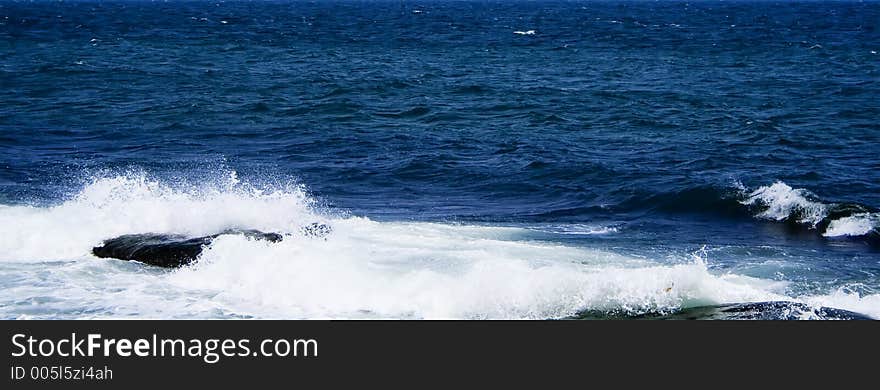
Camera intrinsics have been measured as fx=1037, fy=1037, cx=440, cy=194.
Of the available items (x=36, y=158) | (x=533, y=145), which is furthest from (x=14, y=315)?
(x=533, y=145)

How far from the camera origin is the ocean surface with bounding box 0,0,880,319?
12.7m

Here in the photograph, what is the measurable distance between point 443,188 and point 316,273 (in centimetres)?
780

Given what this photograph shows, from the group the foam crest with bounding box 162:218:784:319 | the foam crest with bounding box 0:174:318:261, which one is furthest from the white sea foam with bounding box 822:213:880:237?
the foam crest with bounding box 0:174:318:261

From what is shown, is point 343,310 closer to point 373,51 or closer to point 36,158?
point 36,158

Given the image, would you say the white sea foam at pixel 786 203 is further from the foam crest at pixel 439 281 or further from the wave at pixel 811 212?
the foam crest at pixel 439 281

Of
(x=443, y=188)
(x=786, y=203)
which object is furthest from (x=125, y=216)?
(x=786, y=203)

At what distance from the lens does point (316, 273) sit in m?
13.4

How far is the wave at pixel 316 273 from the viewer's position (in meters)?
12.2

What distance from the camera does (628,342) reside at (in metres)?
9.41

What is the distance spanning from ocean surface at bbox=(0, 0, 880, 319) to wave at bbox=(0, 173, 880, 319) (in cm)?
4

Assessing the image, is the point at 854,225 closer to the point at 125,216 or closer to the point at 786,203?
the point at 786,203

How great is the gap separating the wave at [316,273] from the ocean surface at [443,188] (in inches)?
1.6

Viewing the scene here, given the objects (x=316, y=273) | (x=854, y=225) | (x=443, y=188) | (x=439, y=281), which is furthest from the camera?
(x=443, y=188)

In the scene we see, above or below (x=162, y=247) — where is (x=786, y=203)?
below
